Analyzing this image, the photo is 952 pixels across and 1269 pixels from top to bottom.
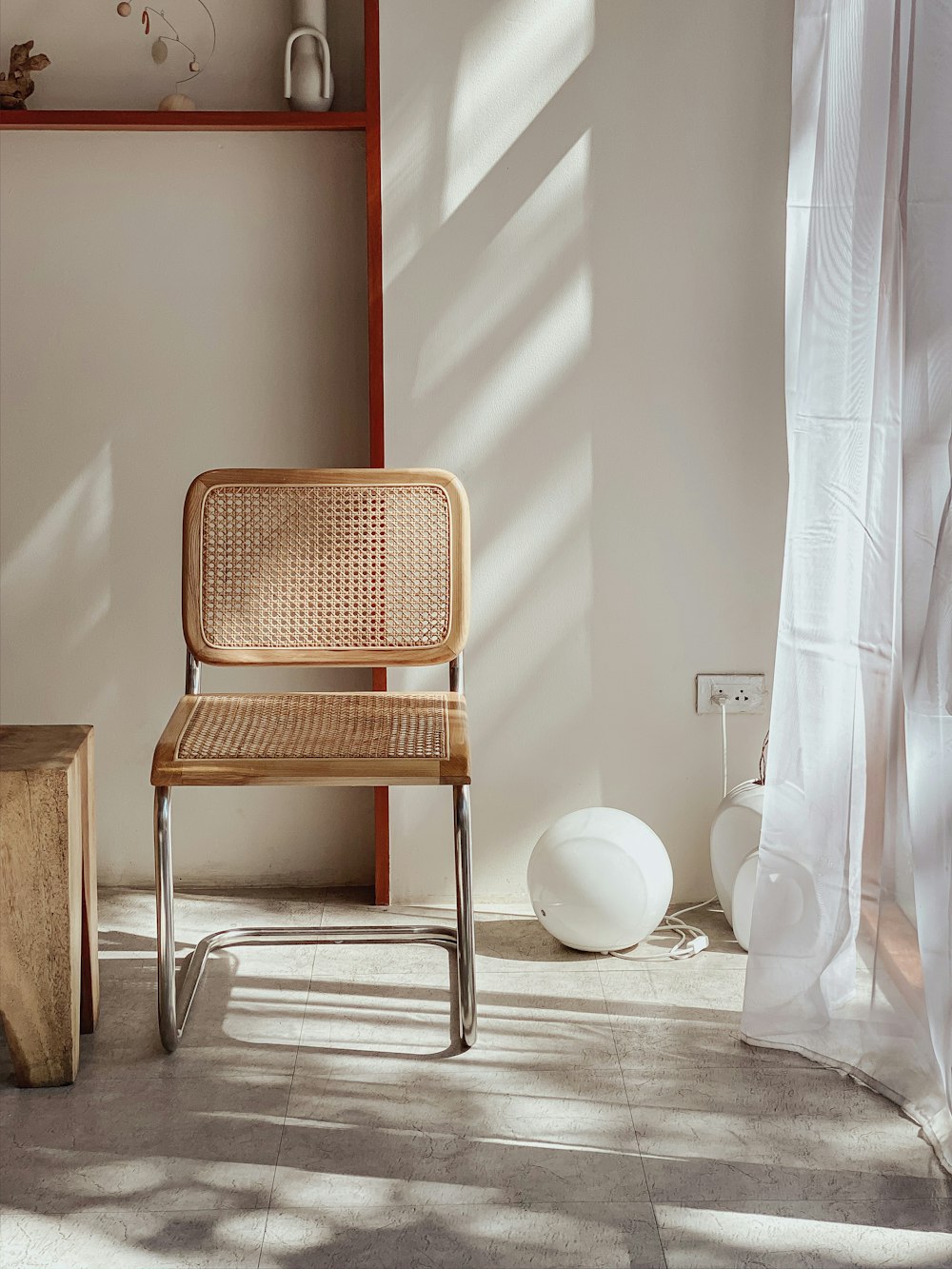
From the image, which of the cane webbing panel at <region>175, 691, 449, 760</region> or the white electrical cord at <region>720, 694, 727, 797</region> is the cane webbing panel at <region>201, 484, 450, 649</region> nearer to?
the cane webbing panel at <region>175, 691, 449, 760</region>

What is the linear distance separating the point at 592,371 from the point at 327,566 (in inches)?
23.2

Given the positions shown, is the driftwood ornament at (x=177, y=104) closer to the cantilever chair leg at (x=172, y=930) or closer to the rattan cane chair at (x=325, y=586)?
the rattan cane chair at (x=325, y=586)

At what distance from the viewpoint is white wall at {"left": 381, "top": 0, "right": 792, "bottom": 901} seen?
6.90 ft

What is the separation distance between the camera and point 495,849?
90.3 inches

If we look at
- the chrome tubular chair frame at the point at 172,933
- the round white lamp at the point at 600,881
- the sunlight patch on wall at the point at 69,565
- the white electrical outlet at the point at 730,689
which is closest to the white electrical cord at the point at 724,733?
the white electrical outlet at the point at 730,689

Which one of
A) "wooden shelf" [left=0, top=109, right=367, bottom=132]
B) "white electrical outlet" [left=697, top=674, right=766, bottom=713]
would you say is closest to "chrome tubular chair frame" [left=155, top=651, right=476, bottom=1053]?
"white electrical outlet" [left=697, top=674, right=766, bottom=713]

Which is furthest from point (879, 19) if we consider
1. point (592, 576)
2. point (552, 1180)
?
point (552, 1180)

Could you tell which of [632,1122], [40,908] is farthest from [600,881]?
[40,908]

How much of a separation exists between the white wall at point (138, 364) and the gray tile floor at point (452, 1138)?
23.1 inches

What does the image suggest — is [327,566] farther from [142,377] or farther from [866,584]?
[866,584]

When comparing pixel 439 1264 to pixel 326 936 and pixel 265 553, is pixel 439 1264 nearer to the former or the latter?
pixel 326 936

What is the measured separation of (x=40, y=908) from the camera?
158cm

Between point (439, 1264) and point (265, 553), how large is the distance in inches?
42.2

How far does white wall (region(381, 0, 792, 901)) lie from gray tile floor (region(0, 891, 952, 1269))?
1.34 feet
